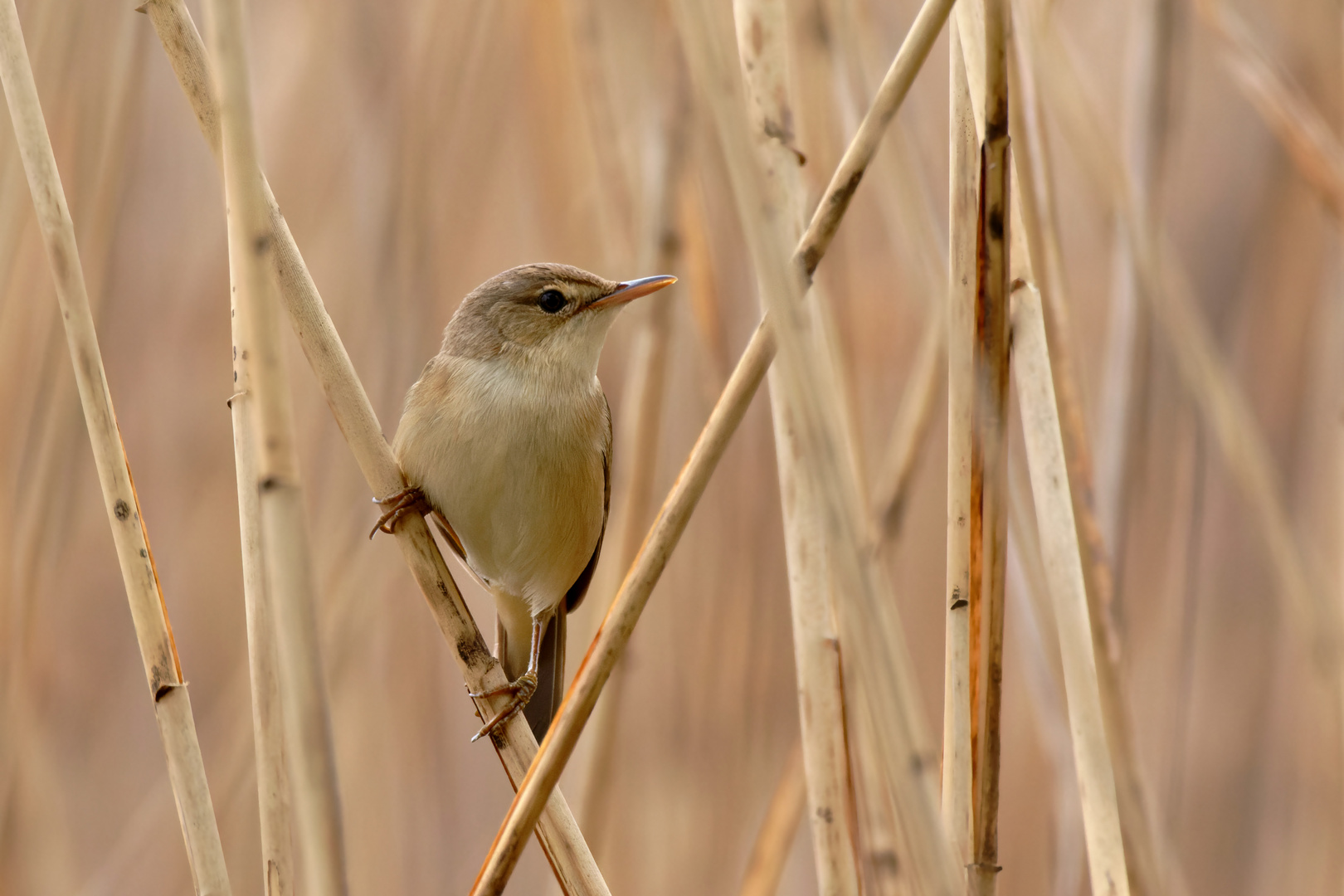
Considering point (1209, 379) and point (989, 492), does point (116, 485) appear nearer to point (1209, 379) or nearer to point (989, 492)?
point (989, 492)

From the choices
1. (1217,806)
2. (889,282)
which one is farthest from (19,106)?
(1217,806)

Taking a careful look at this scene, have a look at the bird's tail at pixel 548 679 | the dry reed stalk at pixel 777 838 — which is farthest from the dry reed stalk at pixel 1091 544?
the bird's tail at pixel 548 679

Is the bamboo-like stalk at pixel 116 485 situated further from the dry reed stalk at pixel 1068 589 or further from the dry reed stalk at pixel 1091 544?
the dry reed stalk at pixel 1091 544

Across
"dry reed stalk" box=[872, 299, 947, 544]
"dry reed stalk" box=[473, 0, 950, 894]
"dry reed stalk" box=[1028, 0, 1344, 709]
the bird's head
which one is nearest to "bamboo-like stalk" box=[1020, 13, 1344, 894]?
"dry reed stalk" box=[1028, 0, 1344, 709]

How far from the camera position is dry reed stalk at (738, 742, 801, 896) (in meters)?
1.86

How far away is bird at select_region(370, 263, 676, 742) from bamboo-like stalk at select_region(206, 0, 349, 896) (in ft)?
2.42

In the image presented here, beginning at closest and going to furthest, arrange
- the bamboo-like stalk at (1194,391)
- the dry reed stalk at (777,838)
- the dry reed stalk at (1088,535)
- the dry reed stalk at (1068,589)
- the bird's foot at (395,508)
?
the dry reed stalk at (1068,589), the bird's foot at (395,508), the dry reed stalk at (1088,535), the bamboo-like stalk at (1194,391), the dry reed stalk at (777,838)

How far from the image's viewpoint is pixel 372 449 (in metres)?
1.39

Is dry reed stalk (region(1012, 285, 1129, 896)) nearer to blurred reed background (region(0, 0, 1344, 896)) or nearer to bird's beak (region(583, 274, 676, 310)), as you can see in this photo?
blurred reed background (region(0, 0, 1344, 896))

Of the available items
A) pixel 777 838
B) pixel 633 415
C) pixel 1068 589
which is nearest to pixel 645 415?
pixel 633 415

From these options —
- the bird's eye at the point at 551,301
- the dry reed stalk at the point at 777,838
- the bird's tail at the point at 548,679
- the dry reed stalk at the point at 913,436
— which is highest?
the bird's eye at the point at 551,301

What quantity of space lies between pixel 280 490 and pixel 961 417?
2.40 ft

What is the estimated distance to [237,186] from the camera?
106 centimetres

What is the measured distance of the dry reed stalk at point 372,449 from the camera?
1.23 meters
